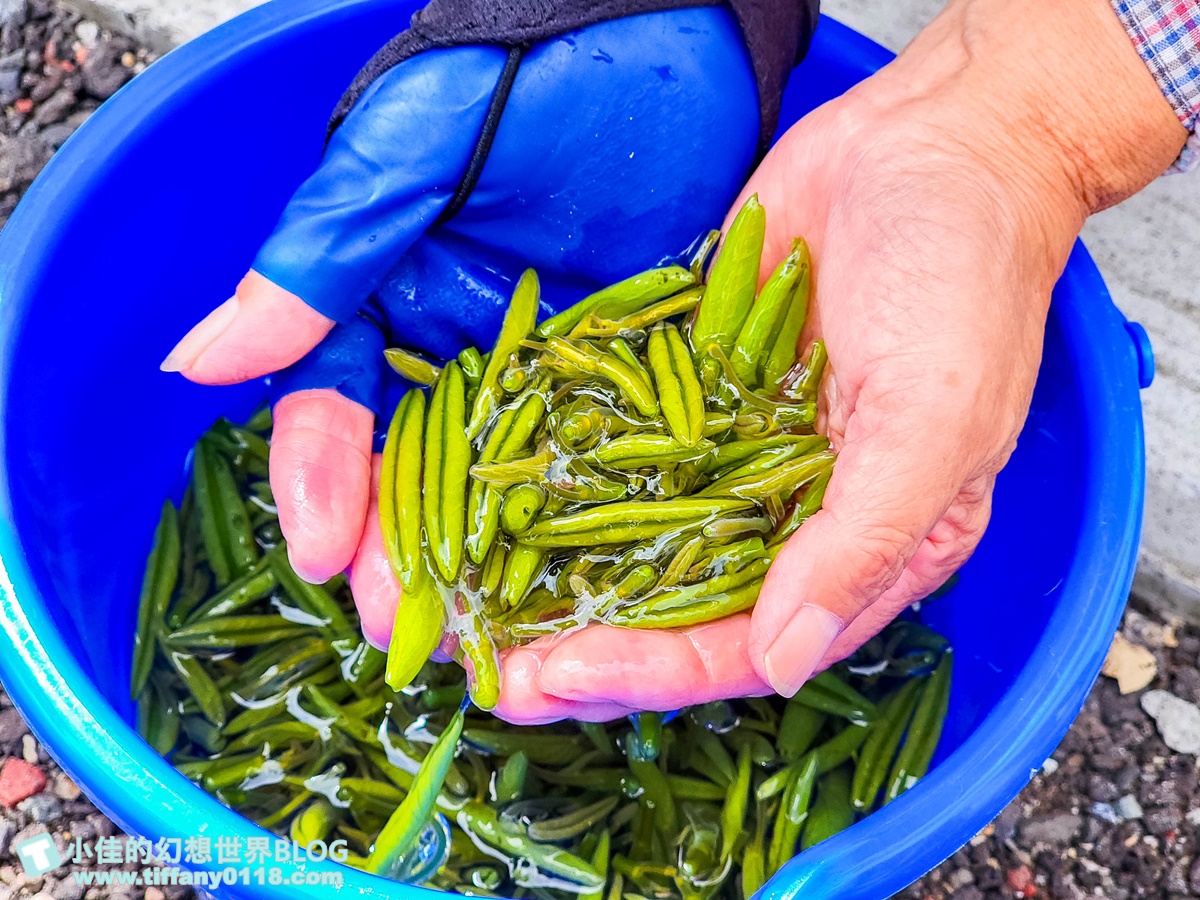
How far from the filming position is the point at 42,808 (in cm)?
191

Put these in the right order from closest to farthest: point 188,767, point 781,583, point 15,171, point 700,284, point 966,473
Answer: point 781,583 < point 966,473 < point 188,767 < point 700,284 < point 15,171

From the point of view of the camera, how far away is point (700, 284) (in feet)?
6.18

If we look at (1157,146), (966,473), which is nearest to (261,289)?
(966,473)

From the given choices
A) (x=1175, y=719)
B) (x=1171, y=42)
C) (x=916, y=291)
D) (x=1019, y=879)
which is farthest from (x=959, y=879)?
(x=1171, y=42)

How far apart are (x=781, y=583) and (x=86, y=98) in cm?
227

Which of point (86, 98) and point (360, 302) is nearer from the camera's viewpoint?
point (360, 302)

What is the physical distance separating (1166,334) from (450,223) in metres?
1.56

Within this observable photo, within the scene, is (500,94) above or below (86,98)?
above

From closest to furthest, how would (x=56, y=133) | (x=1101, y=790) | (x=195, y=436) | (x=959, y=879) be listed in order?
(x=959, y=879) < (x=1101, y=790) < (x=195, y=436) < (x=56, y=133)

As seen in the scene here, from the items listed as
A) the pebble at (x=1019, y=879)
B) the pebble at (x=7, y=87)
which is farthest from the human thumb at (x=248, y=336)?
the pebble at (x=1019, y=879)

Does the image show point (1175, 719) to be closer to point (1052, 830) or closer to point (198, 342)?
point (1052, 830)

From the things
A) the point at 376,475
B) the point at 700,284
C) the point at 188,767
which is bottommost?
the point at 188,767

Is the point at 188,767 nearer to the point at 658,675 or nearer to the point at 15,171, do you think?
the point at 658,675

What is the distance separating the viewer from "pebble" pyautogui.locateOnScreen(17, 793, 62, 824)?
1.91 m
